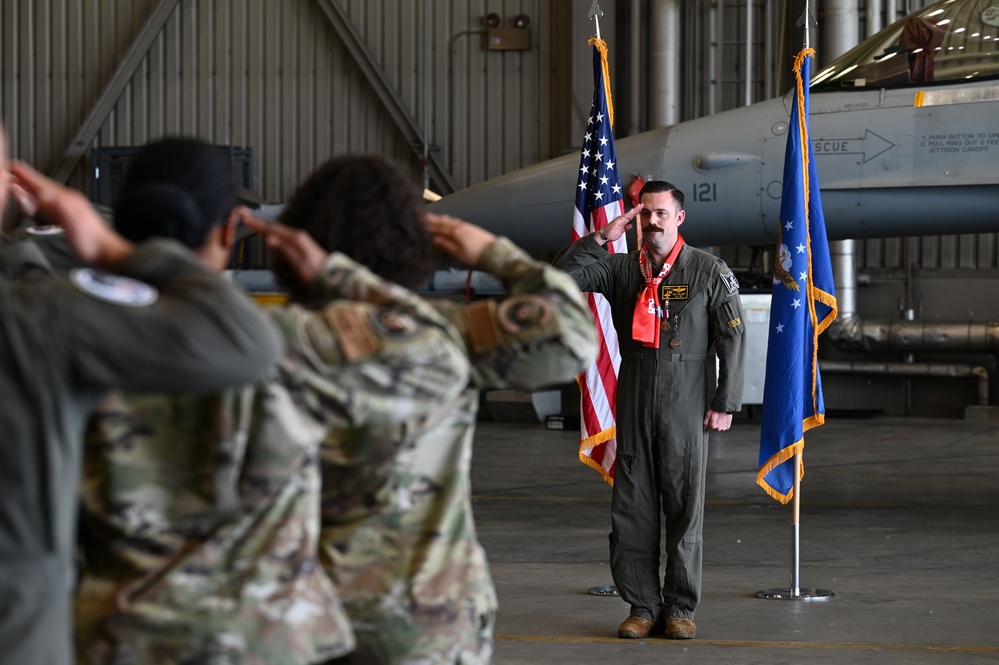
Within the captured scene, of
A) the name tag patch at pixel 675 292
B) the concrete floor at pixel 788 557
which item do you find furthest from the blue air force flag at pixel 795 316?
the name tag patch at pixel 675 292

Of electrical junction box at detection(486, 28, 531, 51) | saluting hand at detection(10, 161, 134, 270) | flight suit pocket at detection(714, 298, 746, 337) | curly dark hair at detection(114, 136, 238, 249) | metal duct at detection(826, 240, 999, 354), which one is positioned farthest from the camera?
electrical junction box at detection(486, 28, 531, 51)

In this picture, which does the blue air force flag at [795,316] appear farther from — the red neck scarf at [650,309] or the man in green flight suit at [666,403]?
the red neck scarf at [650,309]

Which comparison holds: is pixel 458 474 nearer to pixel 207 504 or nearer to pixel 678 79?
pixel 207 504

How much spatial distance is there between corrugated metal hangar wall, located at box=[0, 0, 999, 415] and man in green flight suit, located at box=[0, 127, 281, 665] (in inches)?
587

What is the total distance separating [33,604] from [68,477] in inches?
6.8

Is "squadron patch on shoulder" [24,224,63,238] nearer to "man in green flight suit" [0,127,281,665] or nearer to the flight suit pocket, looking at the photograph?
"man in green flight suit" [0,127,281,665]

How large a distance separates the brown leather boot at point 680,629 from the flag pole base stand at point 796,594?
3.01ft

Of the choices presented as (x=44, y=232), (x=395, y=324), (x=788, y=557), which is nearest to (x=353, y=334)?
(x=395, y=324)

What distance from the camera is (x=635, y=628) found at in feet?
17.7

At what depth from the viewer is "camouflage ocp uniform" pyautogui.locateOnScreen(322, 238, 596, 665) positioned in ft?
7.40

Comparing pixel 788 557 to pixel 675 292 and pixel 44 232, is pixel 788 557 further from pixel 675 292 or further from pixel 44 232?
pixel 44 232

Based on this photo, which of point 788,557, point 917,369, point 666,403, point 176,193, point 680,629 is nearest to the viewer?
point 176,193

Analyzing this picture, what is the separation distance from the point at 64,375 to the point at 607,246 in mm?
4732

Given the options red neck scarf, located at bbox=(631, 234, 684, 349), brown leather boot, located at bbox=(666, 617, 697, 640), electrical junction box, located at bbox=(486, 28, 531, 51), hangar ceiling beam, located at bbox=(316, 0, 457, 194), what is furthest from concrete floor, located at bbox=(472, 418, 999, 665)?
electrical junction box, located at bbox=(486, 28, 531, 51)
